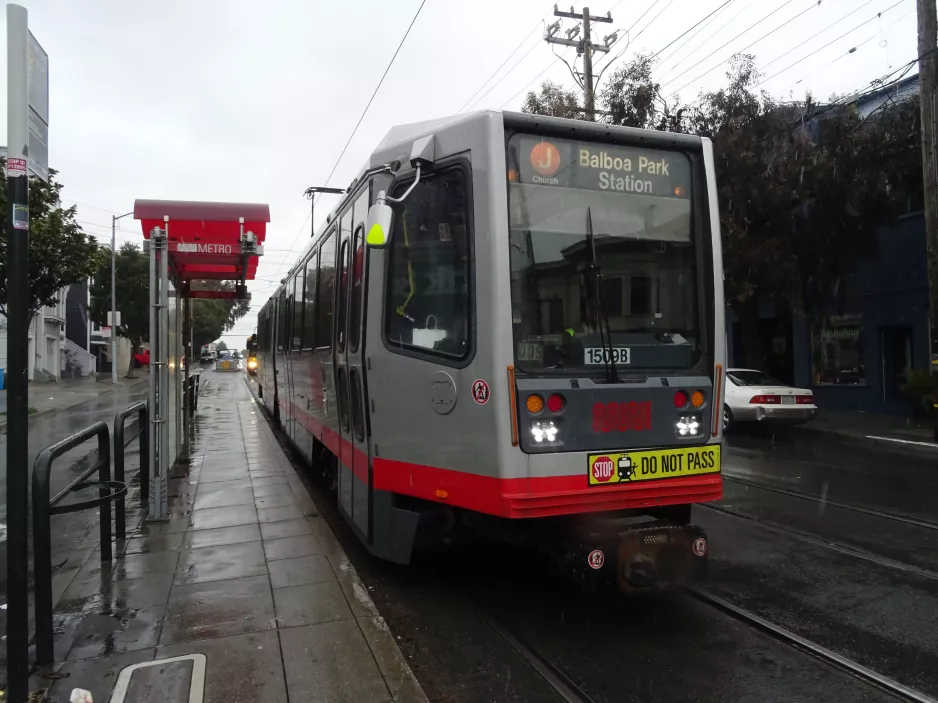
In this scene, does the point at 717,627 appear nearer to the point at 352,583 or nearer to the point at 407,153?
the point at 352,583

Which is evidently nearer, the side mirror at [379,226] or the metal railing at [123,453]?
the side mirror at [379,226]

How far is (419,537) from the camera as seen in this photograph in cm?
526

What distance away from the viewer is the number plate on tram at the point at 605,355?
15.3 ft

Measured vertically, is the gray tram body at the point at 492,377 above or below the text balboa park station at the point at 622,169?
below

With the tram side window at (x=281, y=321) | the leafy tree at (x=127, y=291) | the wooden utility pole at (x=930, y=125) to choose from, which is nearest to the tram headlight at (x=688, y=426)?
the tram side window at (x=281, y=321)

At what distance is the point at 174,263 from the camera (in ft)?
32.5

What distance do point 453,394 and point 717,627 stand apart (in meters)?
2.32

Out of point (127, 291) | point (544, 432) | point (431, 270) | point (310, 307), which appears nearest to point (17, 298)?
point (431, 270)

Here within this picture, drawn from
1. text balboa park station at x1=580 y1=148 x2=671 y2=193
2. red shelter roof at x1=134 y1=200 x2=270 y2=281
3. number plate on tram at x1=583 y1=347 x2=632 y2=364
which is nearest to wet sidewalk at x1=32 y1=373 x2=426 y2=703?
number plate on tram at x1=583 y1=347 x2=632 y2=364

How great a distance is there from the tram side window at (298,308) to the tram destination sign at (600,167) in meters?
6.04

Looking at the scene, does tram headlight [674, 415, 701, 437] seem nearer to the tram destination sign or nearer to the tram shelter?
the tram destination sign

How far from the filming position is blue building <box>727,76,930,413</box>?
1872 centimetres

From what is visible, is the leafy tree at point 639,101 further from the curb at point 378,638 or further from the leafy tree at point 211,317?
the leafy tree at point 211,317

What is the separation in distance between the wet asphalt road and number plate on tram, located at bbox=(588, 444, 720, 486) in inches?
40.7
